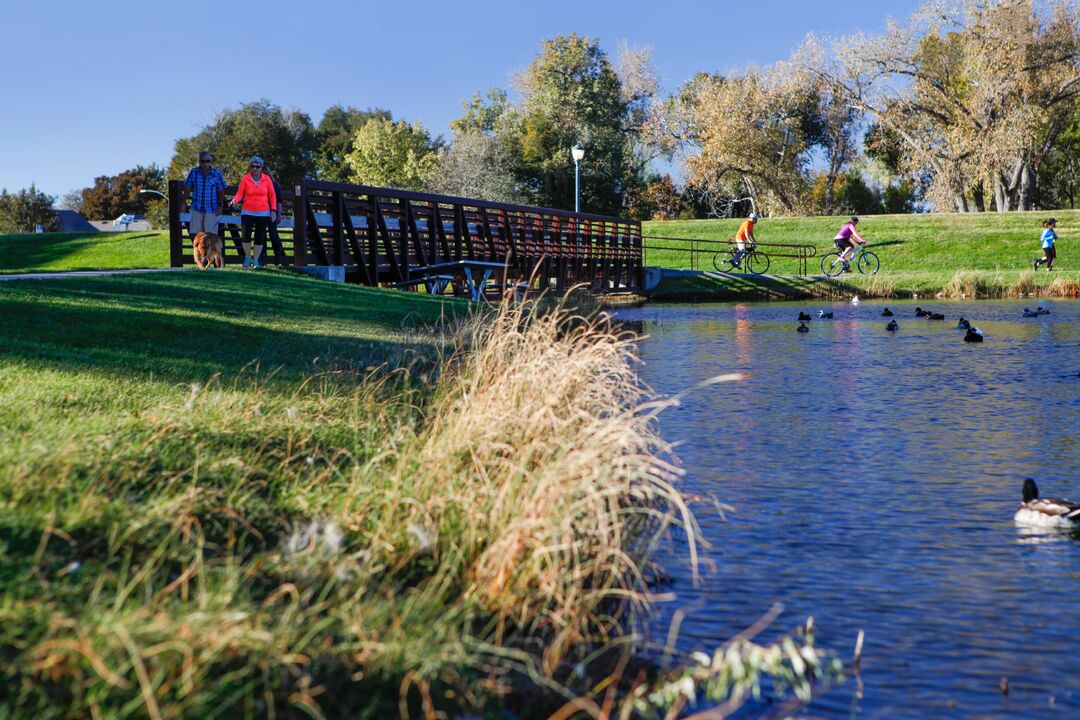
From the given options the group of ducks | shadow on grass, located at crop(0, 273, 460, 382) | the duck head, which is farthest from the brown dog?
the duck head

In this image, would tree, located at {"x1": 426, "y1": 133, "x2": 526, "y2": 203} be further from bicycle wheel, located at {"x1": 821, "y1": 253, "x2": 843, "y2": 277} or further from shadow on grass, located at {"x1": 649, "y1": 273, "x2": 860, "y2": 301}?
bicycle wheel, located at {"x1": 821, "y1": 253, "x2": 843, "y2": 277}

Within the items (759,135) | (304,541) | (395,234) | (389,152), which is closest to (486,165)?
(389,152)

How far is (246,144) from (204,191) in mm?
56255

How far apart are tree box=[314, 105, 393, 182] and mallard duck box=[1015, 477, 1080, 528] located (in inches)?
2779

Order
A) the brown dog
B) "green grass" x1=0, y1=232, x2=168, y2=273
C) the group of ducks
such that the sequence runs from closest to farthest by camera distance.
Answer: the group of ducks, the brown dog, "green grass" x1=0, y1=232, x2=168, y2=273

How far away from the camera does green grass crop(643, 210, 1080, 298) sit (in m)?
36.4

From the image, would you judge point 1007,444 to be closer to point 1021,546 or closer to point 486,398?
point 1021,546

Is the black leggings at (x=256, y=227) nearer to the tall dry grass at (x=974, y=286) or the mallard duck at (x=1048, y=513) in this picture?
the mallard duck at (x=1048, y=513)

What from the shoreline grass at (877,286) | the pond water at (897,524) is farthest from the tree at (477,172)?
the pond water at (897,524)

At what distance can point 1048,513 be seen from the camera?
7195 mm

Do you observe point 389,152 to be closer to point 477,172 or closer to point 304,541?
point 477,172

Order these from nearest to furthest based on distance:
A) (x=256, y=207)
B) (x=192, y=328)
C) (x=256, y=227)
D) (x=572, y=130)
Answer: (x=192, y=328)
(x=256, y=207)
(x=256, y=227)
(x=572, y=130)

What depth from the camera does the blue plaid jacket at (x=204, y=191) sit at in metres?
20.2

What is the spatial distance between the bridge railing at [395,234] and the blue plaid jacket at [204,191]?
5.84ft
